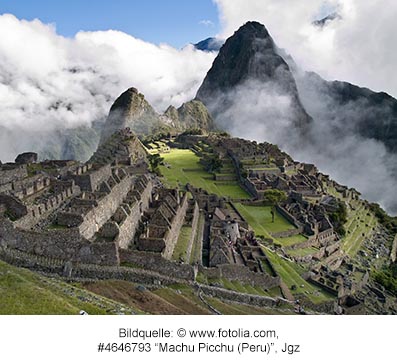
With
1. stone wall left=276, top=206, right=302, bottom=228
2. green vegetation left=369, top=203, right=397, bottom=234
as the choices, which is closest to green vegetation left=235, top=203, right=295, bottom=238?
stone wall left=276, top=206, right=302, bottom=228

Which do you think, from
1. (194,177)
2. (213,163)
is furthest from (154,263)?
(213,163)

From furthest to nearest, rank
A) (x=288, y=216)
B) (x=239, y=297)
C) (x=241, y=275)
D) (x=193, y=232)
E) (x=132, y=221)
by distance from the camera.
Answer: (x=288, y=216)
(x=193, y=232)
(x=241, y=275)
(x=132, y=221)
(x=239, y=297)

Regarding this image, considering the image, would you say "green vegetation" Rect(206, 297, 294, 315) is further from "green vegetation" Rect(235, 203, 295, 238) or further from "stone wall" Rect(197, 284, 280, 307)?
"green vegetation" Rect(235, 203, 295, 238)

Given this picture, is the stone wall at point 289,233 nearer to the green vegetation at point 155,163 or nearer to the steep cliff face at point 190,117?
the green vegetation at point 155,163

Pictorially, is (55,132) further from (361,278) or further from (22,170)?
(361,278)

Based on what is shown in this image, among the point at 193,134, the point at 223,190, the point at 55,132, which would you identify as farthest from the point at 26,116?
the point at 223,190

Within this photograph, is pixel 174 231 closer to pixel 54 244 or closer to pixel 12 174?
pixel 54 244
